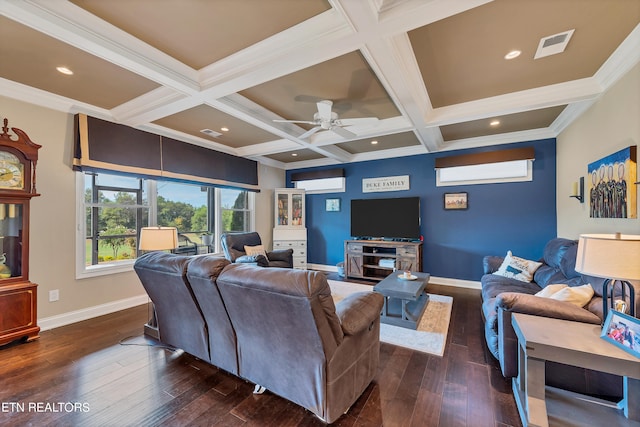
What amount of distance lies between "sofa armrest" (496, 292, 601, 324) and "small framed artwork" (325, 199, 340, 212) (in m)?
4.32

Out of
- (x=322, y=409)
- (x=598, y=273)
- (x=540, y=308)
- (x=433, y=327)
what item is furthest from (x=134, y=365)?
(x=598, y=273)

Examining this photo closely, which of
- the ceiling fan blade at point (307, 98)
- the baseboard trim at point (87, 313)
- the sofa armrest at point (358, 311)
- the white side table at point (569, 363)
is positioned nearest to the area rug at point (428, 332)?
the white side table at point (569, 363)

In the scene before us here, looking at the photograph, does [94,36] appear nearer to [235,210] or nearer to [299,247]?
[235,210]

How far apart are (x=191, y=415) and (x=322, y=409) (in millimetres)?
892

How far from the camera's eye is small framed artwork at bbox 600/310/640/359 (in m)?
1.41

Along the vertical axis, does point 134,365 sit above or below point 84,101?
below

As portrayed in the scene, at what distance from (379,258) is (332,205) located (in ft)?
5.57

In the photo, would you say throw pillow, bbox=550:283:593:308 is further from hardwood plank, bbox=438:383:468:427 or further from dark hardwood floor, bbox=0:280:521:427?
hardwood plank, bbox=438:383:468:427

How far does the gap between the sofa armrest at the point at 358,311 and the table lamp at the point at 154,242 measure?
6.76 feet

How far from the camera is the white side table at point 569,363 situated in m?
1.44

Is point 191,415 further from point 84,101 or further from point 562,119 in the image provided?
point 562,119

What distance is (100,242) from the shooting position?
3.73 meters

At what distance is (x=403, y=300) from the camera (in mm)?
3197

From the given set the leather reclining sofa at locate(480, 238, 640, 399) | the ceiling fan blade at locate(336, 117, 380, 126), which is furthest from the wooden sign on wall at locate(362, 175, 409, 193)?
the leather reclining sofa at locate(480, 238, 640, 399)
